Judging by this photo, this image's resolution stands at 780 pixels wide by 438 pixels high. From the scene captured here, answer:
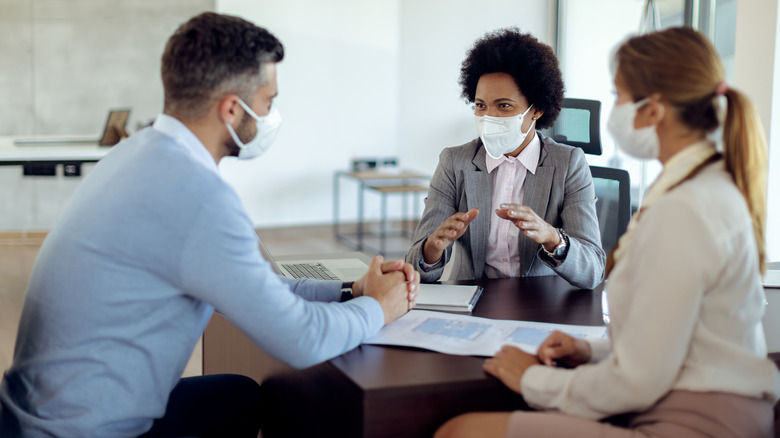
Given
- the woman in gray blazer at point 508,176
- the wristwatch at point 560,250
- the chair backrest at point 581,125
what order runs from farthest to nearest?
the chair backrest at point 581,125 < the woman in gray blazer at point 508,176 < the wristwatch at point 560,250

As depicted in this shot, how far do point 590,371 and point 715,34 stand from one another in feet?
12.5

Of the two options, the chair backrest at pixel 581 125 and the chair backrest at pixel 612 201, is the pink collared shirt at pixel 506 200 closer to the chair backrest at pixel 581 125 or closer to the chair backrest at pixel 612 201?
the chair backrest at pixel 581 125

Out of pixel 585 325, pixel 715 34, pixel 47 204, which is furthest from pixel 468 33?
pixel 585 325

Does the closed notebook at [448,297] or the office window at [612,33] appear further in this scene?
the office window at [612,33]

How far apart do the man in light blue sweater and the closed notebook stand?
31 cm

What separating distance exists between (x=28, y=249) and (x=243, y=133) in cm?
533

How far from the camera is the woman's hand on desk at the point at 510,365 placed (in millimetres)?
1243

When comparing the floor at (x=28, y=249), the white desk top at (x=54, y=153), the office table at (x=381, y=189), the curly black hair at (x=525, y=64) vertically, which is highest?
the curly black hair at (x=525, y=64)

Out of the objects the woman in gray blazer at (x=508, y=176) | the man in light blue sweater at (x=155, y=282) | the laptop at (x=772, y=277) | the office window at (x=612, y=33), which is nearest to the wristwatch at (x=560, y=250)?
the woman in gray blazer at (x=508, y=176)

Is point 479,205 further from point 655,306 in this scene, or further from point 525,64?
point 655,306

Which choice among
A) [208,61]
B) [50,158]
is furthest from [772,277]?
[50,158]

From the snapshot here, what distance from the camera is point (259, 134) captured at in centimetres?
150

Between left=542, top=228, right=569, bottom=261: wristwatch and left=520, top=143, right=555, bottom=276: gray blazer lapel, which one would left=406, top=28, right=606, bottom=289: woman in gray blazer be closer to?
left=520, top=143, right=555, bottom=276: gray blazer lapel

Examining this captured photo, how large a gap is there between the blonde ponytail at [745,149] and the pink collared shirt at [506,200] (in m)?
1.08
